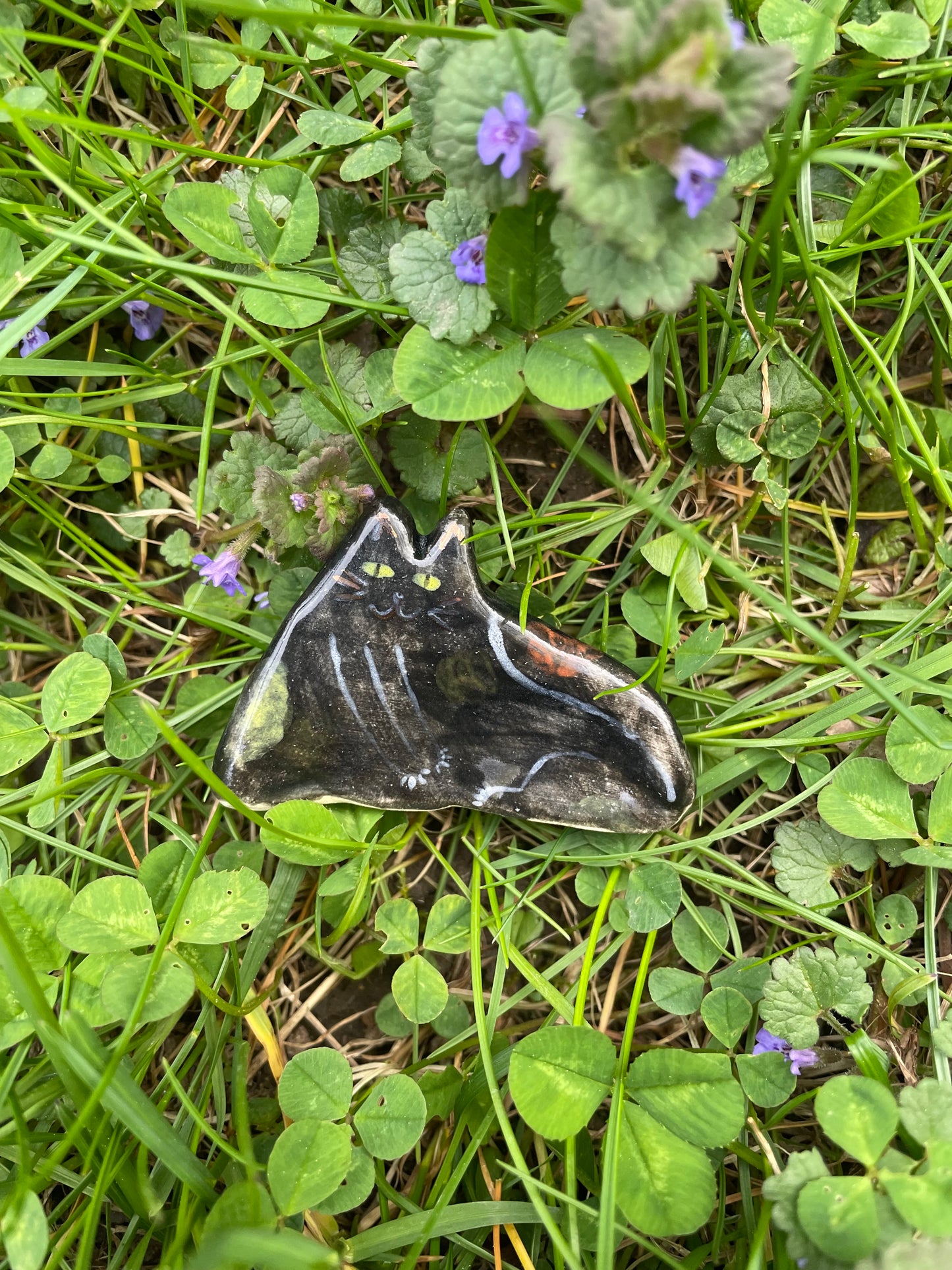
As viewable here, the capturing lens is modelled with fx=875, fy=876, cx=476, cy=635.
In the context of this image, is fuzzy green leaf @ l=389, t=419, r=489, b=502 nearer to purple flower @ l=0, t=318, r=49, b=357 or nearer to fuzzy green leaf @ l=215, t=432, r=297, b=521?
fuzzy green leaf @ l=215, t=432, r=297, b=521

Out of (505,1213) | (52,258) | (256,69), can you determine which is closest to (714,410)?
(256,69)

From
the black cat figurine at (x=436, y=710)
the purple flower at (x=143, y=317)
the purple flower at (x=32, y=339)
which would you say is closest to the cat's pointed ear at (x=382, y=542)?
the black cat figurine at (x=436, y=710)

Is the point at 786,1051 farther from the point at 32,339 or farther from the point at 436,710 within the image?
the point at 32,339

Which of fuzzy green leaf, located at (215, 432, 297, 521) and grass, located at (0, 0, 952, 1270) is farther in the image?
fuzzy green leaf, located at (215, 432, 297, 521)

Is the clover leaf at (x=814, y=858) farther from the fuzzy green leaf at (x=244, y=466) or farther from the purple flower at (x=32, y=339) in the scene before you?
the purple flower at (x=32, y=339)

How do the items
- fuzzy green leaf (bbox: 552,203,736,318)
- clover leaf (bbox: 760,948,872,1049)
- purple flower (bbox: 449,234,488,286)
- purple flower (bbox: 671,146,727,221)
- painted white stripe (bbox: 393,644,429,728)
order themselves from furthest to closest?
painted white stripe (bbox: 393,644,429,728) → clover leaf (bbox: 760,948,872,1049) → purple flower (bbox: 449,234,488,286) → fuzzy green leaf (bbox: 552,203,736,318) → purple flower (bbox: 671,146,727,221)

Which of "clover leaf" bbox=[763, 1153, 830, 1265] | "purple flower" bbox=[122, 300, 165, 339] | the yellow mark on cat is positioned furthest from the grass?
the yellow mark on cat
